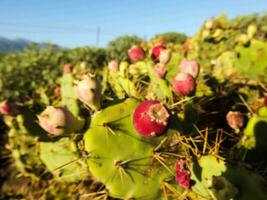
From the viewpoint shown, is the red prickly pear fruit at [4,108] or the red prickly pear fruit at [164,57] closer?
the red prickly pear fruit at [164,57]

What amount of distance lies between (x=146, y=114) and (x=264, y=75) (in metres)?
2.07

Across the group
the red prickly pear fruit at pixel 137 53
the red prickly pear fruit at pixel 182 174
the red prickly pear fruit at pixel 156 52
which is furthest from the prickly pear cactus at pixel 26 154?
the red prickly pear fruit at pixel 182 174

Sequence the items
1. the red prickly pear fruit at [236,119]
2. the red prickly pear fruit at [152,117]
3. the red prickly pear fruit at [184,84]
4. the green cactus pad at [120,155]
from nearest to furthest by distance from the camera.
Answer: the red prickly pear fruit at [152,117] < the green cactus pad at [120,155] < the red prickly pear fruit at [184,84] < the red prickly pear fruit at [236,119]

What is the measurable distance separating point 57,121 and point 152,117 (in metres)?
0.35

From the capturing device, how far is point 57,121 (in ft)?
5.48

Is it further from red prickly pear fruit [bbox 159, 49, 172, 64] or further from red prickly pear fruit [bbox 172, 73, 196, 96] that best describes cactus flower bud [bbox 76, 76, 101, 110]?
red prickly pear fruit [bbox 159, 49, 172, 64]

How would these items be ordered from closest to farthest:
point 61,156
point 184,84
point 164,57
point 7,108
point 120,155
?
point 120,155
point 184,84
point 164,57
point 61,156
point 7,108

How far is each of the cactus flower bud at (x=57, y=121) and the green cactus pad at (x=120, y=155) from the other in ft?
0.27

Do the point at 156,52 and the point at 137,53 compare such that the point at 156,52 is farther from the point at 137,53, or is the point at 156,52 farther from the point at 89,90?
the point at 89,90

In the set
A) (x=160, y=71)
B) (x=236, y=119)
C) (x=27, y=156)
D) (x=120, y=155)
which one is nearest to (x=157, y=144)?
(x=120, y=155)

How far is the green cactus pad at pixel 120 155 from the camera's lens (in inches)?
69.7

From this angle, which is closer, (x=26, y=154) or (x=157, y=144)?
(x=157, y=144)

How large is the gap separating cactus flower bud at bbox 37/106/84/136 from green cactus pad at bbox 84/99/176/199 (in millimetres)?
83

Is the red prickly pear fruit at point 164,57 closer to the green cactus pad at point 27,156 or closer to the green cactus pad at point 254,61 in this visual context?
the green cactus pad at point 254,61
